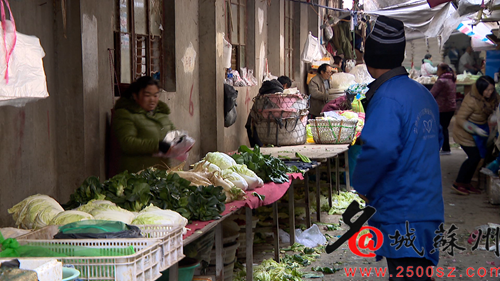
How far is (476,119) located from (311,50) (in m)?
4.94

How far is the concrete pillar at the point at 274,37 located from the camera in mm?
12070

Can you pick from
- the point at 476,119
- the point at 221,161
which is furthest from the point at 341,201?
the point at 221,161

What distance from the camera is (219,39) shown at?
27.1ft

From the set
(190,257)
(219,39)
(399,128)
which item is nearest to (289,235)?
(219,39)

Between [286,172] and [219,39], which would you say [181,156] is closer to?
[286,172]

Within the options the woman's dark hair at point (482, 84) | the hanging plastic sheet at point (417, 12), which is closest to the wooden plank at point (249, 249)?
the hanging plastic sheet at point (417, 12)

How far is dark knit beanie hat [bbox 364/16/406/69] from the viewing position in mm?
3434

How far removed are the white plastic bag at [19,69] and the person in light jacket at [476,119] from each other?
29.5 ft

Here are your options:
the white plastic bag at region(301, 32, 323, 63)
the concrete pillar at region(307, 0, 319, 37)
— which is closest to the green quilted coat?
the white plastic bag at region(301, 32, 323, 63)

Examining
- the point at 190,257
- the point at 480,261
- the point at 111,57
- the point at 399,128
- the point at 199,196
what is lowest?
the point at 480,261

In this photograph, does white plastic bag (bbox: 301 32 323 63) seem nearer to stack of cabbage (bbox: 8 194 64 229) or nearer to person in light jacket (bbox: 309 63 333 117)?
person in light jacket (bbox: 309 63 333 117)

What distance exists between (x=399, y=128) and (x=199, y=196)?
1.74 m

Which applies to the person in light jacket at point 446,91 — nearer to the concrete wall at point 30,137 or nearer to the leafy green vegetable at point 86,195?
the concrete wall at point 30,137

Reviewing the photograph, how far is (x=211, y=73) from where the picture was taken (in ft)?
26.7
